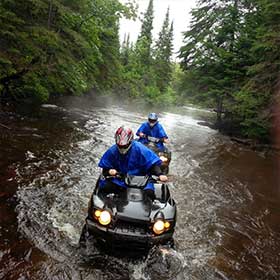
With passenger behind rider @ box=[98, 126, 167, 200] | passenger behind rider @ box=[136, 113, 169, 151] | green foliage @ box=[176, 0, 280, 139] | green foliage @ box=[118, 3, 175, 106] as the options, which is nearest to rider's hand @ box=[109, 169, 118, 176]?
passenger behind rider @ box=[98, 126, 167, 200]

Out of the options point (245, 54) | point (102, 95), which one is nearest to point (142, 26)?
point (102, 95)

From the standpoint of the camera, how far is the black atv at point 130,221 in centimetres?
331

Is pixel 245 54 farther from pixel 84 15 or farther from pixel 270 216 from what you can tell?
pixel 270 216

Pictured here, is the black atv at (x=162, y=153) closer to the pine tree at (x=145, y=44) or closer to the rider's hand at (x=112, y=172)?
the rider's hand at (x=112, y=172)

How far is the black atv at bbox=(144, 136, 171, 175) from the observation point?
693 centimetres

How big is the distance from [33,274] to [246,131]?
18.0 metres

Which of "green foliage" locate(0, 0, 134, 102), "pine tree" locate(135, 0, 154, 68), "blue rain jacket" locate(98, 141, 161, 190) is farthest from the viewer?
"pine tree" locate(135, 0, 154, 68)

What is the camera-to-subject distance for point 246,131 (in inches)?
752

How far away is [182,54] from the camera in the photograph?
2745 cm

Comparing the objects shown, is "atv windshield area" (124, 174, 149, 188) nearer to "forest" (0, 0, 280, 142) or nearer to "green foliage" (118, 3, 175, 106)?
"forest" (0, 0, 280, 142)

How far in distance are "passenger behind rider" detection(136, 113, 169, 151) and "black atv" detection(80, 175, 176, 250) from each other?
12.5 ft

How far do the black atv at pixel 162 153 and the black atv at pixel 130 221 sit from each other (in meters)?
3.19

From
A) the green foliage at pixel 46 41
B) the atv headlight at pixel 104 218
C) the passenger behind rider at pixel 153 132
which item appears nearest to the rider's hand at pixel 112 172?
the atv headlight at pixel 104 218

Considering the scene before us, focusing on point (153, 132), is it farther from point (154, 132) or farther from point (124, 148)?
point (124, 148)
